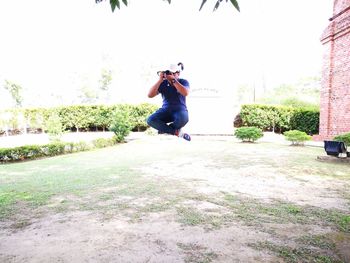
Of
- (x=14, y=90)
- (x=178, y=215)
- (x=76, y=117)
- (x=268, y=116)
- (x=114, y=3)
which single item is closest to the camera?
(x=114, y=3)

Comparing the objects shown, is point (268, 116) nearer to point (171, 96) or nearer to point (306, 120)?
point (306, 120)

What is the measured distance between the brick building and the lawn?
5.03m

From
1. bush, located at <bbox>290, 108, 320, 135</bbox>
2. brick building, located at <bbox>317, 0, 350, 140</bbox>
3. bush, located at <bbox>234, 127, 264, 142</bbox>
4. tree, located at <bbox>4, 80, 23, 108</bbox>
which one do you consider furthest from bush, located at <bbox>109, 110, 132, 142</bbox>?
tree, located at <bbox>4, 80, 23, 108</bbox>

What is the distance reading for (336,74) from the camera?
13000mm

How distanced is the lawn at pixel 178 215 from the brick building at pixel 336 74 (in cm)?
503

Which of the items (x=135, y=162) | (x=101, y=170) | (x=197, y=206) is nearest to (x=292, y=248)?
(x=197, y=206)

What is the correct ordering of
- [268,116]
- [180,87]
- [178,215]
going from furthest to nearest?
[268,116] < [178,215] < [180,87]

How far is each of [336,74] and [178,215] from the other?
11.9 meters

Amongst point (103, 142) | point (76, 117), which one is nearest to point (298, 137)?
point (103, 142)

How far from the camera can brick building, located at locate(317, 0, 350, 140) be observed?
40.2 feet

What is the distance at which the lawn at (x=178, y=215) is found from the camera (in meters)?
3.32

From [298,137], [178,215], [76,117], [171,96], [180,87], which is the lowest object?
[178,215]

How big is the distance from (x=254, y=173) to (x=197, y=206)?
11.4ft

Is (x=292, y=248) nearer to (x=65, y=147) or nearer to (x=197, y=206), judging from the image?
(x=197, y=206)
